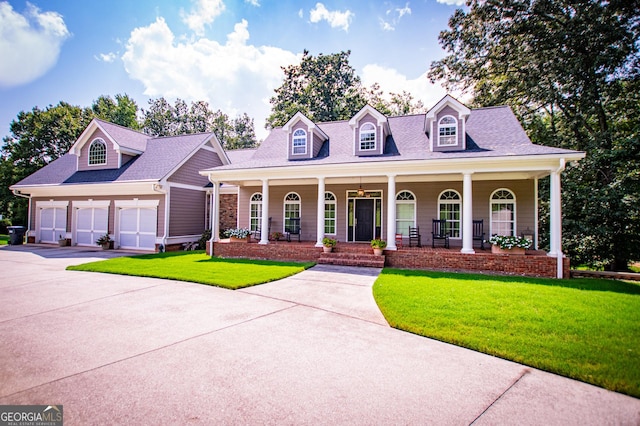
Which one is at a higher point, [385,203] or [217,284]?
[385,203]

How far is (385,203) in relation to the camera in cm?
1293

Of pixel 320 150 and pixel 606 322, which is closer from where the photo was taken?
pixel 606 322

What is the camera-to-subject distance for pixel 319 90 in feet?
92.7

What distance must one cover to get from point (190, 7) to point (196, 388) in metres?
9.92

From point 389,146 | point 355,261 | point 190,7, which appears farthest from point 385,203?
Answer: point 190,7

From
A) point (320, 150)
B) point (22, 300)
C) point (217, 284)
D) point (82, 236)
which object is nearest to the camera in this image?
point (22, 300)

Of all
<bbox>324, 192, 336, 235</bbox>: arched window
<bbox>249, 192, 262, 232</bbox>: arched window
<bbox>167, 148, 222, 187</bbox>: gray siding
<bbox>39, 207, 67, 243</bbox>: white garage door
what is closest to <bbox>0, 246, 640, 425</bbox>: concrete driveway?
<bbox>324, 192, 336, 235</bbox>: arched window

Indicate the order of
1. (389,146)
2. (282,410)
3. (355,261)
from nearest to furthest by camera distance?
(282,410) < (355,261) < (389,146)

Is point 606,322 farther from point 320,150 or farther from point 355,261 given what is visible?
point 320,150

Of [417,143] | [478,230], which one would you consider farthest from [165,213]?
[478,230]

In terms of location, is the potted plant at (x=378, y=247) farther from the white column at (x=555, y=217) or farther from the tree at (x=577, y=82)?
the tree at (x=577, y=82)

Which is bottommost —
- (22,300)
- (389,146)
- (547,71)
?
(22,300)

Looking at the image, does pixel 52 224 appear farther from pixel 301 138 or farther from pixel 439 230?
pixel 439 230

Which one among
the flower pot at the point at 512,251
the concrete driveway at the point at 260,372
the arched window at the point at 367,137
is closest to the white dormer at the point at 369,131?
the arched window at the point at 367,137
